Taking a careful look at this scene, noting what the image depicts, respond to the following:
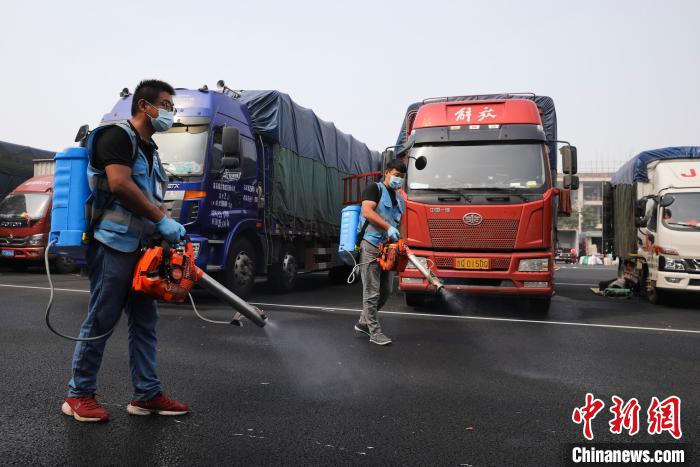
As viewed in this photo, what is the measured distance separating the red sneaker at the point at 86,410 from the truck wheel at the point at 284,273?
7.43 meters

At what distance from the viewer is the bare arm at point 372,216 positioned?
6113 mm

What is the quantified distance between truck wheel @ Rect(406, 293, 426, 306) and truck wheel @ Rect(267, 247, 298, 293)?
2801 mm

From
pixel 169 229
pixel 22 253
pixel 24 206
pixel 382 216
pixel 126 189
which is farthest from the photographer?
pixel 24 206

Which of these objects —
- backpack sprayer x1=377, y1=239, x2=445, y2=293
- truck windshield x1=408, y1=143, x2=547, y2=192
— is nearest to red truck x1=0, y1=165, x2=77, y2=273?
truck windshield x1=408, y1=143, x2=547, y2=192

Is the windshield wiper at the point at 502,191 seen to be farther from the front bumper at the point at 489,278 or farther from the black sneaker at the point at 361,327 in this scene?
the black sneaker at the point at 361,327

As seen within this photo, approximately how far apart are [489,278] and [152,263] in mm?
5852

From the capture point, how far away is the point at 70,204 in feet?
13.2

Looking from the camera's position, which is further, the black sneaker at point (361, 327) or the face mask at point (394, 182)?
the black sneaker at point (361, 327)

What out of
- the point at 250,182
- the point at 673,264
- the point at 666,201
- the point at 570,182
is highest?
the point at 250,182

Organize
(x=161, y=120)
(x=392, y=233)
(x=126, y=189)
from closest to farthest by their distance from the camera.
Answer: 1. (x=126, y=189)
2. (x=161, y=120)
3. (x=392, y=233)

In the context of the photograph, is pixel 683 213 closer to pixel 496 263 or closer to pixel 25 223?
pixel 496 263

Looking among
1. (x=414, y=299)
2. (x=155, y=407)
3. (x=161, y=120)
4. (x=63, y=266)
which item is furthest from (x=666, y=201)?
(x=63, y=266)

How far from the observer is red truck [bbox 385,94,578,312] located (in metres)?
8.10

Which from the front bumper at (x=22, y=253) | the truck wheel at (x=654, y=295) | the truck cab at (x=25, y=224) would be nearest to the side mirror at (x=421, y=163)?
the truck wheel at (x=654, y=295)
